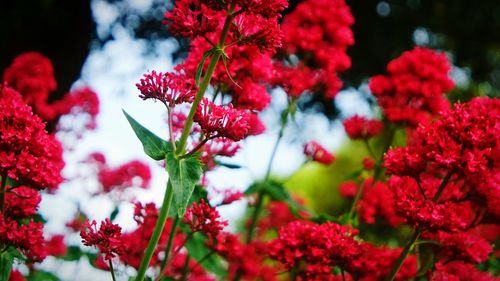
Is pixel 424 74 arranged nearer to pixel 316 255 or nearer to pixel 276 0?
pixel 316 255

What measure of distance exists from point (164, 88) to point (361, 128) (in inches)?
81.6

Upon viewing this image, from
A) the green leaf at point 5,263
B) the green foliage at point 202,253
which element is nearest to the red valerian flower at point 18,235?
the green leaf at point 5,263

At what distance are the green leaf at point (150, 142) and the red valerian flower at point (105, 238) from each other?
33cm

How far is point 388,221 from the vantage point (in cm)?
387

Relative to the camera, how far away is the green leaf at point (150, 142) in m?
1.82

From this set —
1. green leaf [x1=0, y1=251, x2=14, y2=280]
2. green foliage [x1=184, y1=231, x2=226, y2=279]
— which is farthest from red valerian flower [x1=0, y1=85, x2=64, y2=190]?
green foliage [x1=184, y1=231, x2=226, y2=279]

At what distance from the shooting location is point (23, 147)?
206 cm

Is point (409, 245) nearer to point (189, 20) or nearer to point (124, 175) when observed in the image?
point (189, 20)

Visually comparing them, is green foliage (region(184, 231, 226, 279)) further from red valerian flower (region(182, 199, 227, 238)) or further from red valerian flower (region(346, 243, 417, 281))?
red valerian flower (region(346, 243, 417, 281))

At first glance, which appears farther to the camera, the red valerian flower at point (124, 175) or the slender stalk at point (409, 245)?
the red valerian flower at point (124, 175)

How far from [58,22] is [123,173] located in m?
1.88

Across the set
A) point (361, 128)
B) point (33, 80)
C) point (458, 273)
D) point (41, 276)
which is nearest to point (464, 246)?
point (458, 273)

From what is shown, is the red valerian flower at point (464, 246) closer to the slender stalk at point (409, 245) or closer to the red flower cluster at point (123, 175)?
the slender stalk at point (409, 245)

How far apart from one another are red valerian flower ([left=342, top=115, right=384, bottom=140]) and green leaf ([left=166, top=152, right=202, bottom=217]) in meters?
2.02
